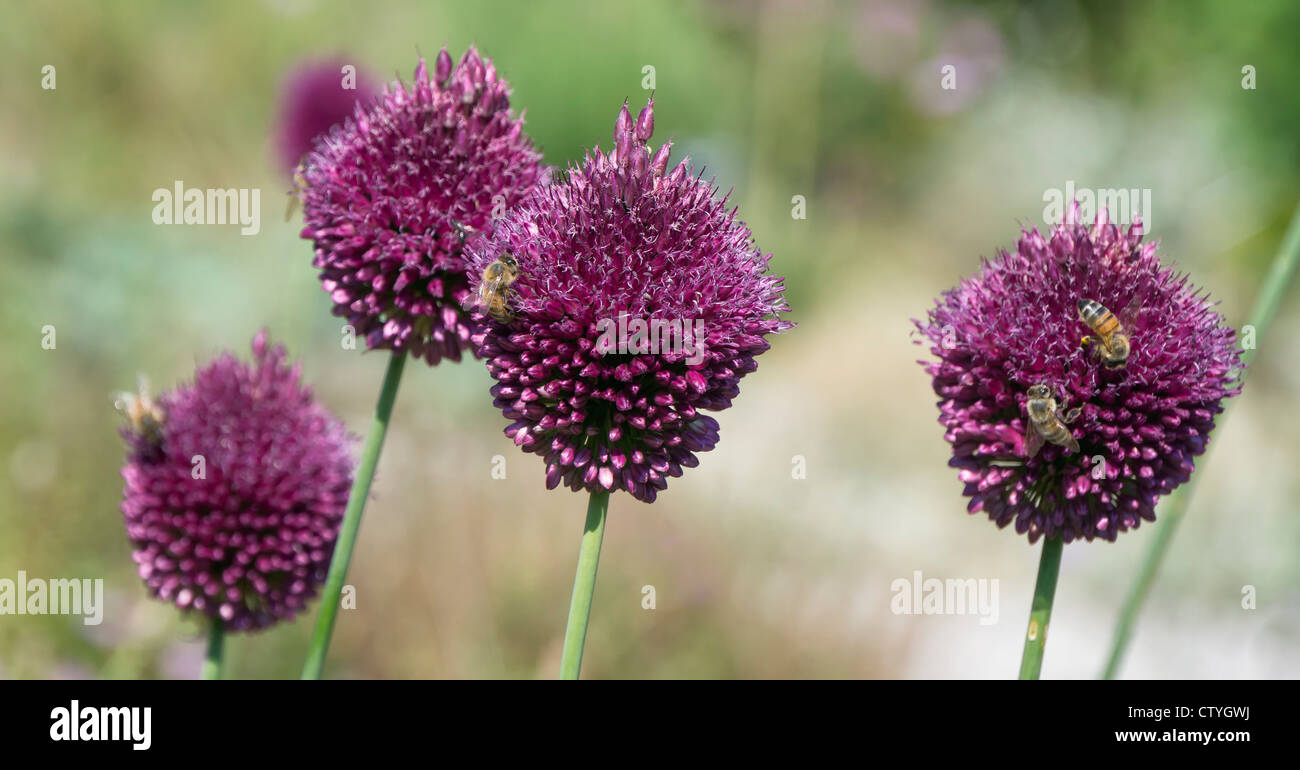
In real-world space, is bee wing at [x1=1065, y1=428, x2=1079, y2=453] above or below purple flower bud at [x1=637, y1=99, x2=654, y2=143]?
below

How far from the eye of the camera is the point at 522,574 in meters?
5.41

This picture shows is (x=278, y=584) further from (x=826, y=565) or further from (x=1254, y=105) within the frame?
(x=1254, y=105)

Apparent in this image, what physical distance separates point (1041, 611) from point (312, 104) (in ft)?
13.4

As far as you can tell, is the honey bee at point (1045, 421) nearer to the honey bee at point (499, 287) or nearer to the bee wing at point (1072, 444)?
the bee wing at point (1072, 444)

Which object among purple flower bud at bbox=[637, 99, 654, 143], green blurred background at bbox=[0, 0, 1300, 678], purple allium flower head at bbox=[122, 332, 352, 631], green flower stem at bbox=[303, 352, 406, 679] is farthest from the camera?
green blurred background at bbox=[0, 0, 1300, 678]

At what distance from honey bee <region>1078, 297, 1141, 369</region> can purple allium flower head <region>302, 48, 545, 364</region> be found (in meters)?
1.14

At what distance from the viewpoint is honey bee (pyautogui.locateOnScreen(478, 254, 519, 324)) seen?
6.45 feet

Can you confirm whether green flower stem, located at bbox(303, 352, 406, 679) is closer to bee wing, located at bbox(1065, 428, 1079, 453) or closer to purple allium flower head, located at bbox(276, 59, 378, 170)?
bee wing, located at bbox(1065, 428, 1079, 453)

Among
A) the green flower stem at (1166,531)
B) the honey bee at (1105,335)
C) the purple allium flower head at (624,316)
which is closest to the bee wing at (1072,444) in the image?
the honey bee at (1105,335)

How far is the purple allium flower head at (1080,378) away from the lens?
6.82 feet

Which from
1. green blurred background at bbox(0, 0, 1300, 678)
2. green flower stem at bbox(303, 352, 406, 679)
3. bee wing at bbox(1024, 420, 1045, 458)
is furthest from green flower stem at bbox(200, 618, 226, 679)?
bee wing at bbox(1024, 420, 1045, 458)

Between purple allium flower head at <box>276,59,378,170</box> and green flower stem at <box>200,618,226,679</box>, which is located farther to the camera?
purple allium flower head at <box>276,59,378,170</box>
